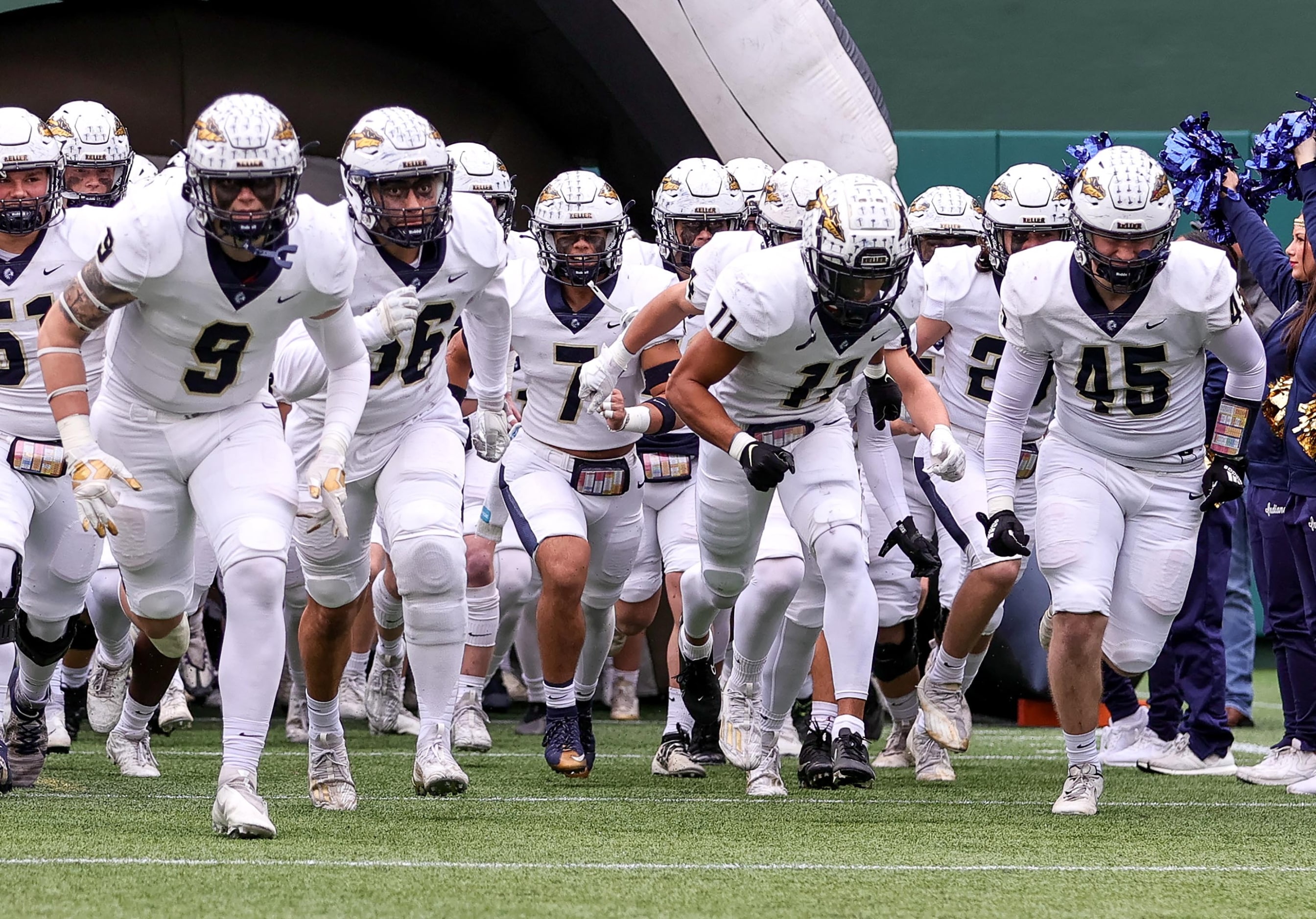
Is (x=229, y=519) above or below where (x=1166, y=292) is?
below

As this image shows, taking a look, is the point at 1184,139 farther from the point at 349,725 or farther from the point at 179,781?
the point at 349,725

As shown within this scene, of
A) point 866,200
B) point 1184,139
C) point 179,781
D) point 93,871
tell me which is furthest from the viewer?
point 1184,139

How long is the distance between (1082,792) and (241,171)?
8.69ft

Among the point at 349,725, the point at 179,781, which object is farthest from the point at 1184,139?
the point at 349,725

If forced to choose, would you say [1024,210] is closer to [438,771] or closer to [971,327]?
[971,327]

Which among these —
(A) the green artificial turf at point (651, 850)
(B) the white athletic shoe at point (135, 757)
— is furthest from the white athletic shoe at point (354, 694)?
(B) the white athletic shoe at point (135, 757)

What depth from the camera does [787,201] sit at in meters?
5.95

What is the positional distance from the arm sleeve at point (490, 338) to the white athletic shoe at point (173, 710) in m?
1.93

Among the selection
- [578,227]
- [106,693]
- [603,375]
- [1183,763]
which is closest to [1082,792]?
[1183,763]

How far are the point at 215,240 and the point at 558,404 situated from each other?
6.57ft

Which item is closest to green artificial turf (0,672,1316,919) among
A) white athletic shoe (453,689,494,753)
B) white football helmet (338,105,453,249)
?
white athletic shoe (453,689,494,753)

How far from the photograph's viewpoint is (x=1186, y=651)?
20.8 ft

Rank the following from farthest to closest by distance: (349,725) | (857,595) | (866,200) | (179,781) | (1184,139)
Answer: (349,725)
(1184,139)
(179,781)
(857,595)
(866,200)

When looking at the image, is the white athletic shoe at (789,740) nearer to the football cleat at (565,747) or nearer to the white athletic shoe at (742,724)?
the white athletic shoe at (742,724)
